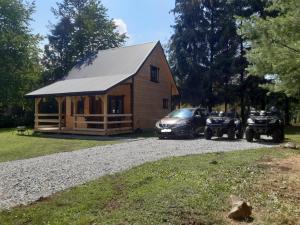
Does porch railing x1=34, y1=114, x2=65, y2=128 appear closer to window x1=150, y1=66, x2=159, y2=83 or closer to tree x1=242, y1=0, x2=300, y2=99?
window x1=150, y1=66, x2=159, y2=83

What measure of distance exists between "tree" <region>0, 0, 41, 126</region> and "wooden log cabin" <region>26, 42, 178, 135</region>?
11.4 metres

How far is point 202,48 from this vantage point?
34125 millimetres

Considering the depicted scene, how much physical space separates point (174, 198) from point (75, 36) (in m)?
A: 41.7

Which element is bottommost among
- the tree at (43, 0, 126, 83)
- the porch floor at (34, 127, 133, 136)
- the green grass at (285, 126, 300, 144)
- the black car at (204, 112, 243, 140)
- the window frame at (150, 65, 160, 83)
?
the green grass at (285, 126, 300, 144)

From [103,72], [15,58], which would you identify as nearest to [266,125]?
[103,72]

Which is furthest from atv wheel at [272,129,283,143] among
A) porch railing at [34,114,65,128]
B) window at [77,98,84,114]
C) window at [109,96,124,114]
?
window at [77,98,84,114]

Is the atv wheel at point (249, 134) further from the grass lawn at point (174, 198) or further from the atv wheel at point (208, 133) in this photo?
the grass lawn at point (174, 198)

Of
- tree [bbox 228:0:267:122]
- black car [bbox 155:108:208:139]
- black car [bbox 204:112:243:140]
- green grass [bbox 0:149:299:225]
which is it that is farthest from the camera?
tree [bbox 228:0:267:122]

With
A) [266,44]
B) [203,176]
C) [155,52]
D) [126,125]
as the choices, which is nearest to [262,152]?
[266,44]

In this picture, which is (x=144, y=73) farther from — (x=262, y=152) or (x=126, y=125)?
(x=262, y=152)

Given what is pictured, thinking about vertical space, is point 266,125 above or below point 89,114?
below

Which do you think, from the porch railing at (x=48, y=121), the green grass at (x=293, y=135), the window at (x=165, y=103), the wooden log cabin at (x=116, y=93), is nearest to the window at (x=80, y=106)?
the wooden log cabin at (x=116, y=93)

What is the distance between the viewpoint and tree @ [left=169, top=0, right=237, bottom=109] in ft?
107

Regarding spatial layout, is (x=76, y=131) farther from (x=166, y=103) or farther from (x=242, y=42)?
(x=242, y=42)
